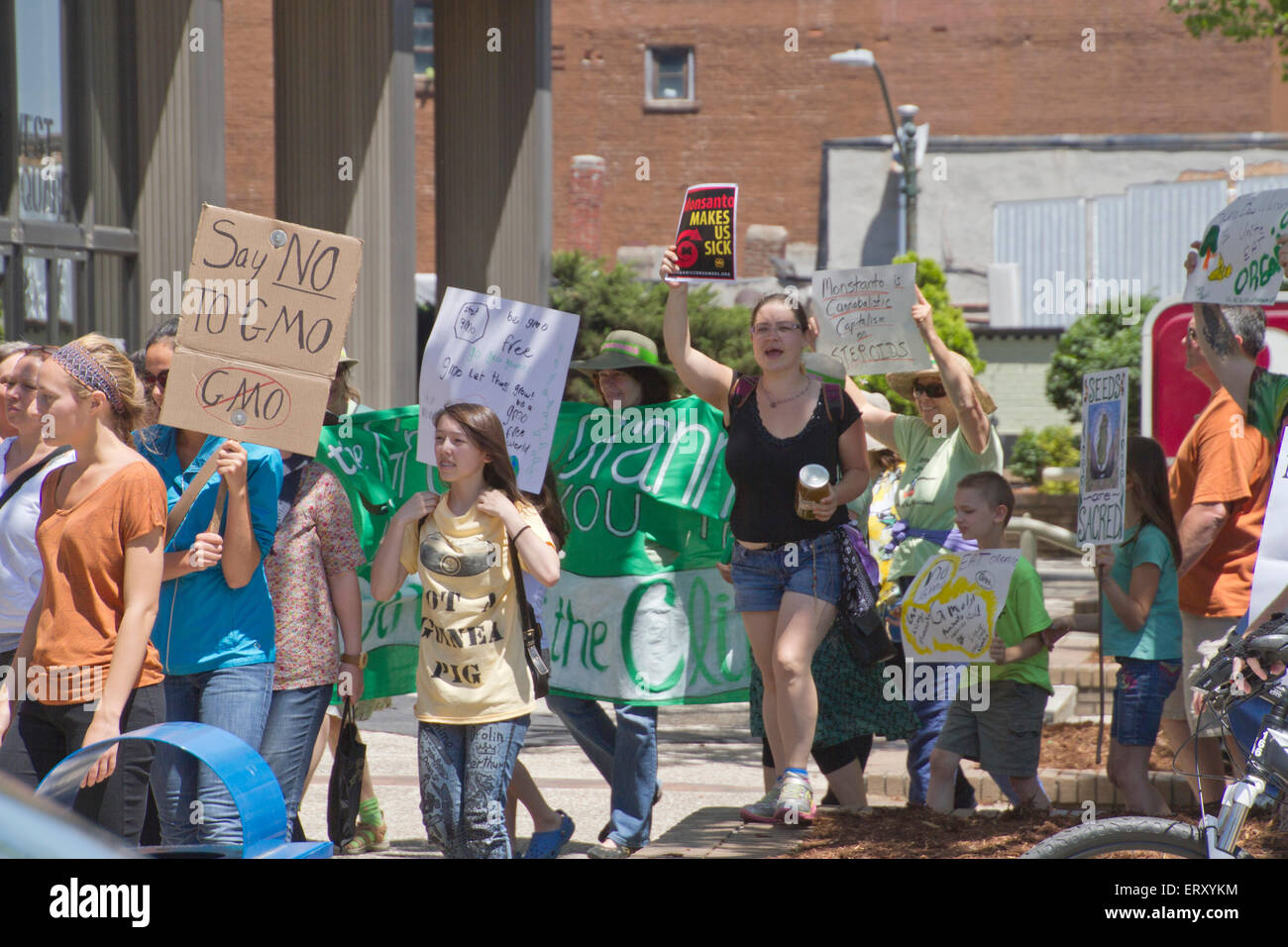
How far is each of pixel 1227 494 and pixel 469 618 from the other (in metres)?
2.63

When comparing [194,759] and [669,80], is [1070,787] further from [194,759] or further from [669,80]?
[669,80]

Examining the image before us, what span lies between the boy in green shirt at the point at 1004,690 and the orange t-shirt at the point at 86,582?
2.80 meters

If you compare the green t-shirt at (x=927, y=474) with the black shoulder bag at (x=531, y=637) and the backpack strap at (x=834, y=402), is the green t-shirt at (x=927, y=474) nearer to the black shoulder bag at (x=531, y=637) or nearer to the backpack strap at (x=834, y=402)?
the backpack strap at (x=834, y=402)

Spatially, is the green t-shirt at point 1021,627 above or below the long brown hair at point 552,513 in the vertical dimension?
below

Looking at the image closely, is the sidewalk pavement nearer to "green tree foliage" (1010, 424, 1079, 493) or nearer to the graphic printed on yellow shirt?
the graphic printed on yellow shirt

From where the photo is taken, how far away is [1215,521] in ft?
17.3

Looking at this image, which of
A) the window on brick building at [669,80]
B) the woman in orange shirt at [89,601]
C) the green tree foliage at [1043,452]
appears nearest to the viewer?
the woman in orange shirt at [89,601]

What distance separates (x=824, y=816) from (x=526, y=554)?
157cm

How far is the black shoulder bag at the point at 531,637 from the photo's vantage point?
4586 millimetres

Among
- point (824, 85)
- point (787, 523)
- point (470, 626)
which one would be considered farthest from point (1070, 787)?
point (824, 85)

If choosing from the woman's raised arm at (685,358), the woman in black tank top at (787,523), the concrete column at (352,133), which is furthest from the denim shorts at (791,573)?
the concrete column at (352,133)

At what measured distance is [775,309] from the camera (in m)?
5.30

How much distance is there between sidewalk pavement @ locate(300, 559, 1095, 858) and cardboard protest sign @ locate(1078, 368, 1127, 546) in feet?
4.72
